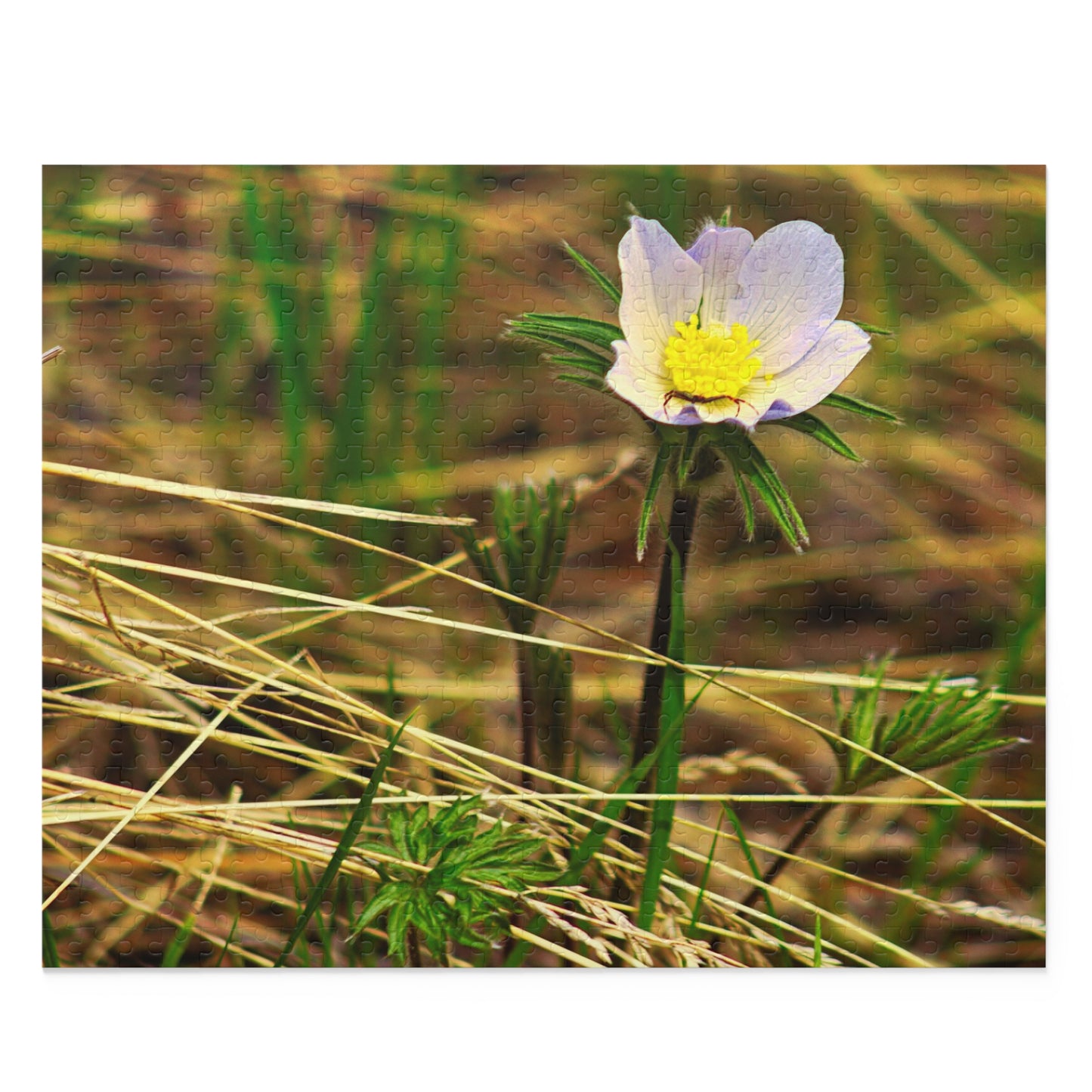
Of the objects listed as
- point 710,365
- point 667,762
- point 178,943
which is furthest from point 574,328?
point 178,943

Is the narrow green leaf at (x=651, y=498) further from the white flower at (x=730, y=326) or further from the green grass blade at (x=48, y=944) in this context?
the green grass blade at (x=48, y=944)

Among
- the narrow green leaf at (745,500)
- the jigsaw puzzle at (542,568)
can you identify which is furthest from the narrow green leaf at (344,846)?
the narrow green leaf at (745,500)

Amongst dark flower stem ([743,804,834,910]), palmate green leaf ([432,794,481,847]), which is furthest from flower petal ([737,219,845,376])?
palmate green leaf ([432,794,481,847])

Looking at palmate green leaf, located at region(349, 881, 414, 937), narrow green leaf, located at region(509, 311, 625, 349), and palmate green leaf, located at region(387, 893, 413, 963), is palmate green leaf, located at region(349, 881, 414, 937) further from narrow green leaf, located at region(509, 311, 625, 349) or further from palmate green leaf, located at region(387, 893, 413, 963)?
narrow green leaf, located at region(509, 311, 625, 349)

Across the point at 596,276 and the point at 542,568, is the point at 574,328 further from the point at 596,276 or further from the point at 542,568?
the point at 542,568
